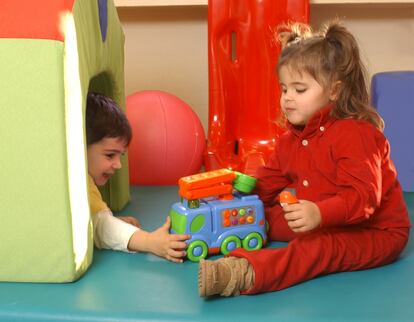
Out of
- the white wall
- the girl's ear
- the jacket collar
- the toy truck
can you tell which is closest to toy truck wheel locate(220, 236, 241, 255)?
the toy truck

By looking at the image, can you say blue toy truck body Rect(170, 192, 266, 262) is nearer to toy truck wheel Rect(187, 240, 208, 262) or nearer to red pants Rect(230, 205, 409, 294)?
toy truck wheel Rect(187, 240, 208, 262)

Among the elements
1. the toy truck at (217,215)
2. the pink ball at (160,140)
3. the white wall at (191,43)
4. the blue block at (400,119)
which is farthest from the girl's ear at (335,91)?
the white wall at (191,43)

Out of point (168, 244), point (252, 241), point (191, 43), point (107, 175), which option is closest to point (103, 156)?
point (107, 175)

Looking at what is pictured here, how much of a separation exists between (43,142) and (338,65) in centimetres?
67

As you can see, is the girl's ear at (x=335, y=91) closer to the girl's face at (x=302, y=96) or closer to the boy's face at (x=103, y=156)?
the girl's face at (x=302, y=96)

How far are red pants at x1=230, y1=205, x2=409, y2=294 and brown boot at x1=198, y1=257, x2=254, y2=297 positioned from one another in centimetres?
2

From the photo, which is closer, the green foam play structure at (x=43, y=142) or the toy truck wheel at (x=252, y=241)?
the green foam play structure at (x=43, y=142)

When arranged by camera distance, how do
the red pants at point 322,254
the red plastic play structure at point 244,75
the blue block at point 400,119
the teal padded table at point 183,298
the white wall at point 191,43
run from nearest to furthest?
the teal padded table at point 183,298
the red pants at point 322,254
the blue block at point 400,119
the red plastic play structure at point 244,75
the white wall at point 191,43

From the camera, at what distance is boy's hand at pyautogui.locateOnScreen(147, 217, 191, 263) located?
1.33 metres

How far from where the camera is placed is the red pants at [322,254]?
3.87 feet

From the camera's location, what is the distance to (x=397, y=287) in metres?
1.21

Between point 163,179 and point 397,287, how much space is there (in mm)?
1110

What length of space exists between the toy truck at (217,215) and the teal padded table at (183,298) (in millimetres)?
77

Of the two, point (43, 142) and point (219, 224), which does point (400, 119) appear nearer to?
point (219, 224)
